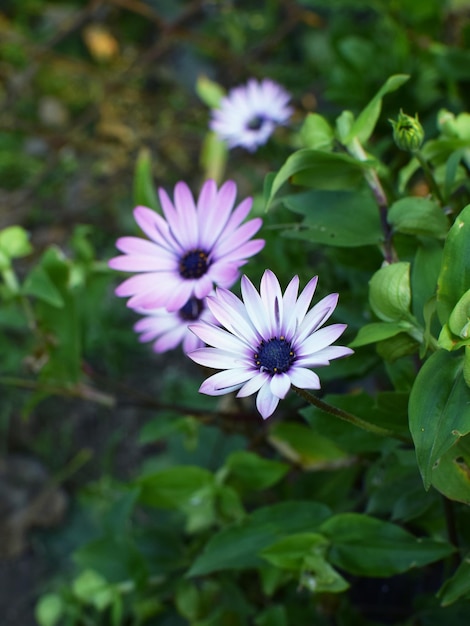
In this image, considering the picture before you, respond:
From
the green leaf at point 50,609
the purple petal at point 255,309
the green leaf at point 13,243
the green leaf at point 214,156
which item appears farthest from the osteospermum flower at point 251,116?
the green leaf at point 50,609

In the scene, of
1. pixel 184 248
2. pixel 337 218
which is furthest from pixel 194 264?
pixel 337 218

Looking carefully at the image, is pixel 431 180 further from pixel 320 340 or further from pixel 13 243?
pixel 13 243

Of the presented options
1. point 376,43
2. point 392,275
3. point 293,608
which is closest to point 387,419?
point 392,275

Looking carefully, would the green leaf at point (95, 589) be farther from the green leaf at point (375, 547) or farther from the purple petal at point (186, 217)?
the purple petal at point (186, 217)

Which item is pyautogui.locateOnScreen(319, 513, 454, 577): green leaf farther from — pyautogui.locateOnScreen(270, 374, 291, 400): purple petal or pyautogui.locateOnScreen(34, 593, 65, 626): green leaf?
pyautogui.locateOnScreen(34, 593, 65, 626): green leaf

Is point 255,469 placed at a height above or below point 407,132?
below

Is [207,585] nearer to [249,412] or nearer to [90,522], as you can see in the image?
[249,412]
